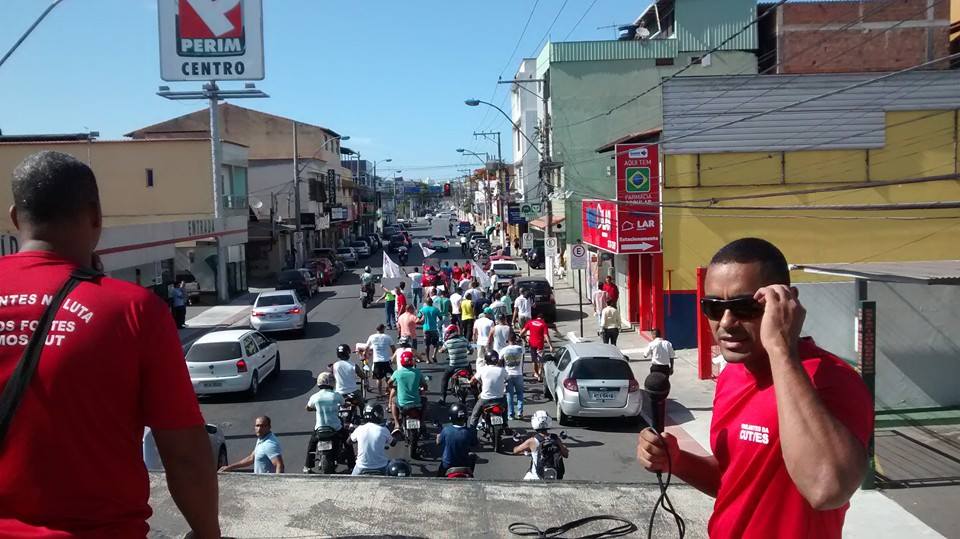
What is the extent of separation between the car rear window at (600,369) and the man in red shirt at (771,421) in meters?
11.5

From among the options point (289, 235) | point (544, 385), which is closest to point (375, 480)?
point (544, 385)

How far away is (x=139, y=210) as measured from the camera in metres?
39.7

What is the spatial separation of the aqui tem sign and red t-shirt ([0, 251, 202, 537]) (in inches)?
1587

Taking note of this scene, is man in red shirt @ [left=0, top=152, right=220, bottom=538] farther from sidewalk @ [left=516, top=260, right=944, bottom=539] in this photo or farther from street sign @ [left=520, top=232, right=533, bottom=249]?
street sign @ [left=520, top=232, right=533, bottom=249]

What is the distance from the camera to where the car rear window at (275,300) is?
83.9 feet

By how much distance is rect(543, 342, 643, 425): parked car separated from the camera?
47.3 ft

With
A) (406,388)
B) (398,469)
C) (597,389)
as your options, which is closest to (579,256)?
(597,389)

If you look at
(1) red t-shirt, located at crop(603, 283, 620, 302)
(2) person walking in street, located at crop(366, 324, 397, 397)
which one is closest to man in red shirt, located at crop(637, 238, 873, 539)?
(2) person walking in street, located at crop(366, 324, 397, 397)

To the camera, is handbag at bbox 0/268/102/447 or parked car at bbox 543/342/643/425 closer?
handbag at bbox 0/268/102/447

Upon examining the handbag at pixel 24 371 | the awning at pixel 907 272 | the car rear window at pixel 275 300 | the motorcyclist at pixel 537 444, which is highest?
the handbag at pixel 24 371

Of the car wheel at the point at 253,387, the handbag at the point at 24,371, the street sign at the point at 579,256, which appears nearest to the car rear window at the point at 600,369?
the car wheel at the point at 253,387

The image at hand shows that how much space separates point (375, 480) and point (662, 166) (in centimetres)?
1666

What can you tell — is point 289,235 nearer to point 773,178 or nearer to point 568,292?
point 568,292

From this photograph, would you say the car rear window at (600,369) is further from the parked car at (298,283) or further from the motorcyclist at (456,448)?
the parked car at (298,283)
